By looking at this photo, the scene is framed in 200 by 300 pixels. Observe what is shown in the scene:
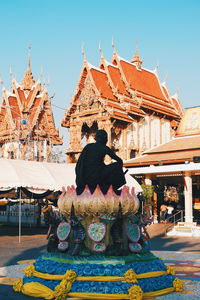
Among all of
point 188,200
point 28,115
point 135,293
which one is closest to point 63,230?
point 135,293

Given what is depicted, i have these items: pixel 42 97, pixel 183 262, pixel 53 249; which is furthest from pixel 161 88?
pixel 53 249

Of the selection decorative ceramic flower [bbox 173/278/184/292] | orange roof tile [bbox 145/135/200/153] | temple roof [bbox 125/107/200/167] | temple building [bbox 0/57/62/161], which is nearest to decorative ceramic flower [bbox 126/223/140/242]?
decorative ceramic flower [bbox 173/278/184/292]

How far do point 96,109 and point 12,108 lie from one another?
14315 millimetres

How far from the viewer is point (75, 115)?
125 feet

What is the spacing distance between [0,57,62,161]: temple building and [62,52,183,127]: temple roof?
6605mm

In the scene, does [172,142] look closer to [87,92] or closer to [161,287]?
[87,92]

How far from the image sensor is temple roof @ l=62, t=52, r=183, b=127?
35812 millimetres

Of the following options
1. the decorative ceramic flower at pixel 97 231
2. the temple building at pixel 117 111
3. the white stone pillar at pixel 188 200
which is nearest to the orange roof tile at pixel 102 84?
the temple building at pixel 117 111

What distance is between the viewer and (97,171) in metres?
6.91

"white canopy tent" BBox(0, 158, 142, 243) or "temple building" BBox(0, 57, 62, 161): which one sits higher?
"temple building" BBox(0, 57, 62, 161)

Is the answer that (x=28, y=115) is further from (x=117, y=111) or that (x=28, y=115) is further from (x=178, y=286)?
(x=178, y=286)

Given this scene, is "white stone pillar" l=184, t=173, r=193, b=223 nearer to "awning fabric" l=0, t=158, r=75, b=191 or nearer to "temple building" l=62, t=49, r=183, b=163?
"awning fabric" l=0, t=158, r=75, b=191

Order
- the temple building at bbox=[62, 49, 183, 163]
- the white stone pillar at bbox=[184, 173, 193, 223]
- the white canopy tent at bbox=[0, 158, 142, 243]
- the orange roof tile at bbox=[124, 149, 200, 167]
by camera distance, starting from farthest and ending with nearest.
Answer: the temple building at bbox=[62, 49, 183, 163] → the orange roof tile at bbox=[124, 149, 200, 167] → the white stone pillar at bbox=[184, 173, 193, 223] → the white canopy tent at bbox=[0, 158, 142, 243]

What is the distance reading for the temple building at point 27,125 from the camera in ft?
144
